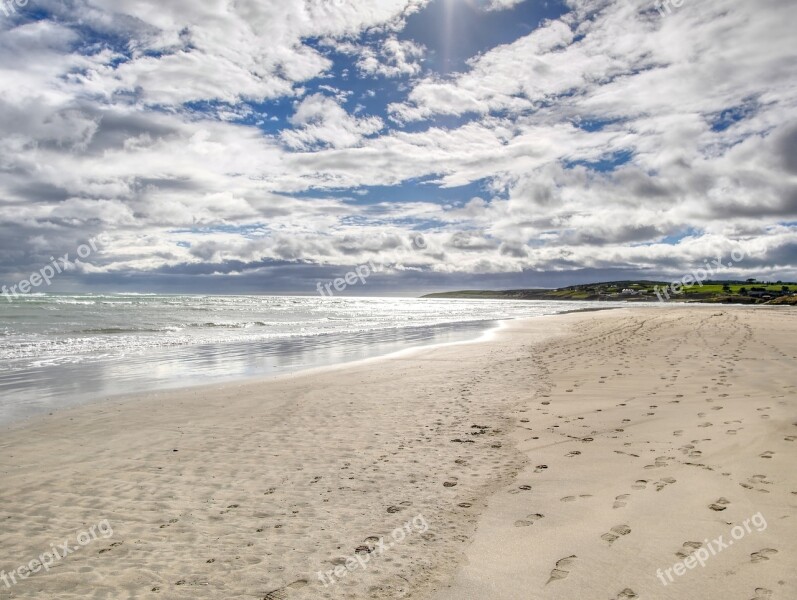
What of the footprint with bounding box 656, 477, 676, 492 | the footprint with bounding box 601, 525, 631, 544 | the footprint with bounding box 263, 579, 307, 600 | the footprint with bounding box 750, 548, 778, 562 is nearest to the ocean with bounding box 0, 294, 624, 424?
the footprint with bounding box 263, 579, 307, 600

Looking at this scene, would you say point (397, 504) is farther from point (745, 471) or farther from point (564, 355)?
point (564, 355)

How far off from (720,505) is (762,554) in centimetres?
119

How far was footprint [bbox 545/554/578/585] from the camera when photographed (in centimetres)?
501

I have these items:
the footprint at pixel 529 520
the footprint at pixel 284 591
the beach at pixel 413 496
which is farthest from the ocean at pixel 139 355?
the footprint at pixel 529 520

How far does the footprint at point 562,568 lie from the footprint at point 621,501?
4.91ft

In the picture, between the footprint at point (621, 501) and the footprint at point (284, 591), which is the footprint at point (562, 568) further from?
the footprint at point (284, 591)

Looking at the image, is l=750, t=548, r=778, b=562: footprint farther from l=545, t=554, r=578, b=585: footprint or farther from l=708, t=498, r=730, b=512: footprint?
l=545, t=554, r=578, b=585: footprint

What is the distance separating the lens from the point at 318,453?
30.5 feet

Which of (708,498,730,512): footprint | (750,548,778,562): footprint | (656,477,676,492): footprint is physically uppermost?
(750,548,778,562): footprint

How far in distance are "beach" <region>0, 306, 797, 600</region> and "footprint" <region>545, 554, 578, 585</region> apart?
0.05ft

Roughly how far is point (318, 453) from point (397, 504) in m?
2.76

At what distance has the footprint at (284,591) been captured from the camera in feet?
16.2

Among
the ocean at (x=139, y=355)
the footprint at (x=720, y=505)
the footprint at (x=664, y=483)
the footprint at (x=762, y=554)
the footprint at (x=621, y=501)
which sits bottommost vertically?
the ocean at (x=139, y=355)

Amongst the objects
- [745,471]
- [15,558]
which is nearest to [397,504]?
[15,558]
